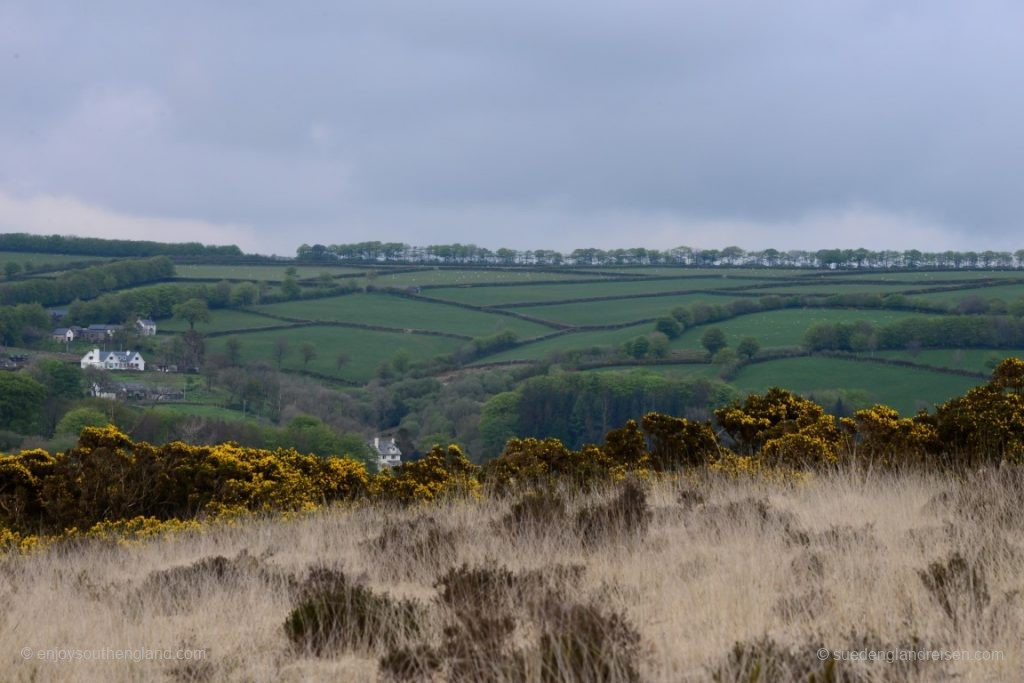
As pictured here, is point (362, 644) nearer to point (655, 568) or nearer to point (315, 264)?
point (655, 568)

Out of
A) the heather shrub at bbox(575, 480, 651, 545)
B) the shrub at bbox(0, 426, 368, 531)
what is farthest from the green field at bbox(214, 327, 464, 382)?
the heather shrub at bbox(575, 480, 651, 545)

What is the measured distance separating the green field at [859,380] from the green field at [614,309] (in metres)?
25.8

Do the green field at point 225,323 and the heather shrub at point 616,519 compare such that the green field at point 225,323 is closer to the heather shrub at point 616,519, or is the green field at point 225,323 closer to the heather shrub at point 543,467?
the heather shrub at point 543,467

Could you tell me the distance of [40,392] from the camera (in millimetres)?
62344

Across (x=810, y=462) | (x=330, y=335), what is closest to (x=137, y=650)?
(x=810, y=462)

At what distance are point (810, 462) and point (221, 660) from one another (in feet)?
27.9

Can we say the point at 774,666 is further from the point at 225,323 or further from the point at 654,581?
the point at 225,323

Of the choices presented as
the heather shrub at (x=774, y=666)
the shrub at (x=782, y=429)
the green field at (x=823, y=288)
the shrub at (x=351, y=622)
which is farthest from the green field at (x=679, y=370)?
the heather shrub at (x=774, y=666)

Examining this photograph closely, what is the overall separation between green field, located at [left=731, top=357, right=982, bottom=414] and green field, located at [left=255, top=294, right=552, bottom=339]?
31.6 metres

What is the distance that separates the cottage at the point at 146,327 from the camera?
114381 mm

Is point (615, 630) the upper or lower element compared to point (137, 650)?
upper

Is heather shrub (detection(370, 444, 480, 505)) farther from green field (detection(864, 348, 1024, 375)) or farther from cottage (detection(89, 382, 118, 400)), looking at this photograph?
cottage (detection(89, 382, 118, 400))

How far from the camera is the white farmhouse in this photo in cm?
10431

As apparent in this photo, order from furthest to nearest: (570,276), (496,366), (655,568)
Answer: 1. (570,276)
2. (496,366)
3. (655,568)
